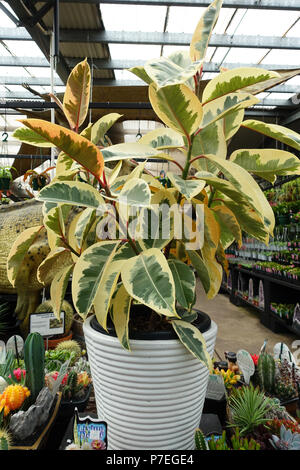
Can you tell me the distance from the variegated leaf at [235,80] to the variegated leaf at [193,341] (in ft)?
1.41

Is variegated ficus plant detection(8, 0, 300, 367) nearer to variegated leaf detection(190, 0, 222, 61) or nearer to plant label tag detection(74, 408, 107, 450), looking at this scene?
variegated leaf detection(190, 0, 222, 61)

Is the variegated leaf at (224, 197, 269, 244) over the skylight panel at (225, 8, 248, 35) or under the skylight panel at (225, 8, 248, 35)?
under

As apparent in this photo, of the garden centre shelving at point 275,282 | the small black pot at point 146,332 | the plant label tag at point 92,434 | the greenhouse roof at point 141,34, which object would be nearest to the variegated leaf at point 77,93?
the small black pot at point 146,332

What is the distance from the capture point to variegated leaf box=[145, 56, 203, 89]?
1.45ft

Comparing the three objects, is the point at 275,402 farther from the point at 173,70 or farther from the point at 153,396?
the point at 173,70

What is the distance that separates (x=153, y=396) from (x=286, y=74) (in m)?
0.66

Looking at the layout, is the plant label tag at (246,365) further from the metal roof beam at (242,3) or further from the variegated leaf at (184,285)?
the metal roof beam at (242,3)

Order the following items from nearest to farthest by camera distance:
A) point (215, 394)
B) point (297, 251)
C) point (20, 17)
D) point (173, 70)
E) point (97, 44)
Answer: point (173, 70)
point (215, 394)
point (20, 17)
point (297, 251)
point (97, 44)

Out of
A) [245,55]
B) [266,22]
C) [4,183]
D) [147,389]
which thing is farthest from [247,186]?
[245,55]

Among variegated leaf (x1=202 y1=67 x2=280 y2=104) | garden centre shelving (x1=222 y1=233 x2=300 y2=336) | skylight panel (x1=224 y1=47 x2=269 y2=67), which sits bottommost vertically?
garden centre shelving (x1=222 y1=233 x2=300 y2=336)

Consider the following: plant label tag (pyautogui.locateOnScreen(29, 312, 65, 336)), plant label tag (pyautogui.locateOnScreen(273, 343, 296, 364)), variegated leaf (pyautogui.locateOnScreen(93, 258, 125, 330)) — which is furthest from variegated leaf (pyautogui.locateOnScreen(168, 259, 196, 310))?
plant label tag (pyautogui.locateOnScreen(29, 312, 65, 336))

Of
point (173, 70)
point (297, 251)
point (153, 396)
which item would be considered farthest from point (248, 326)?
point (173, 70)

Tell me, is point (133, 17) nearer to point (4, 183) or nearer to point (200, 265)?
point (4, 183)

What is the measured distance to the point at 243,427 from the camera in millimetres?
845
